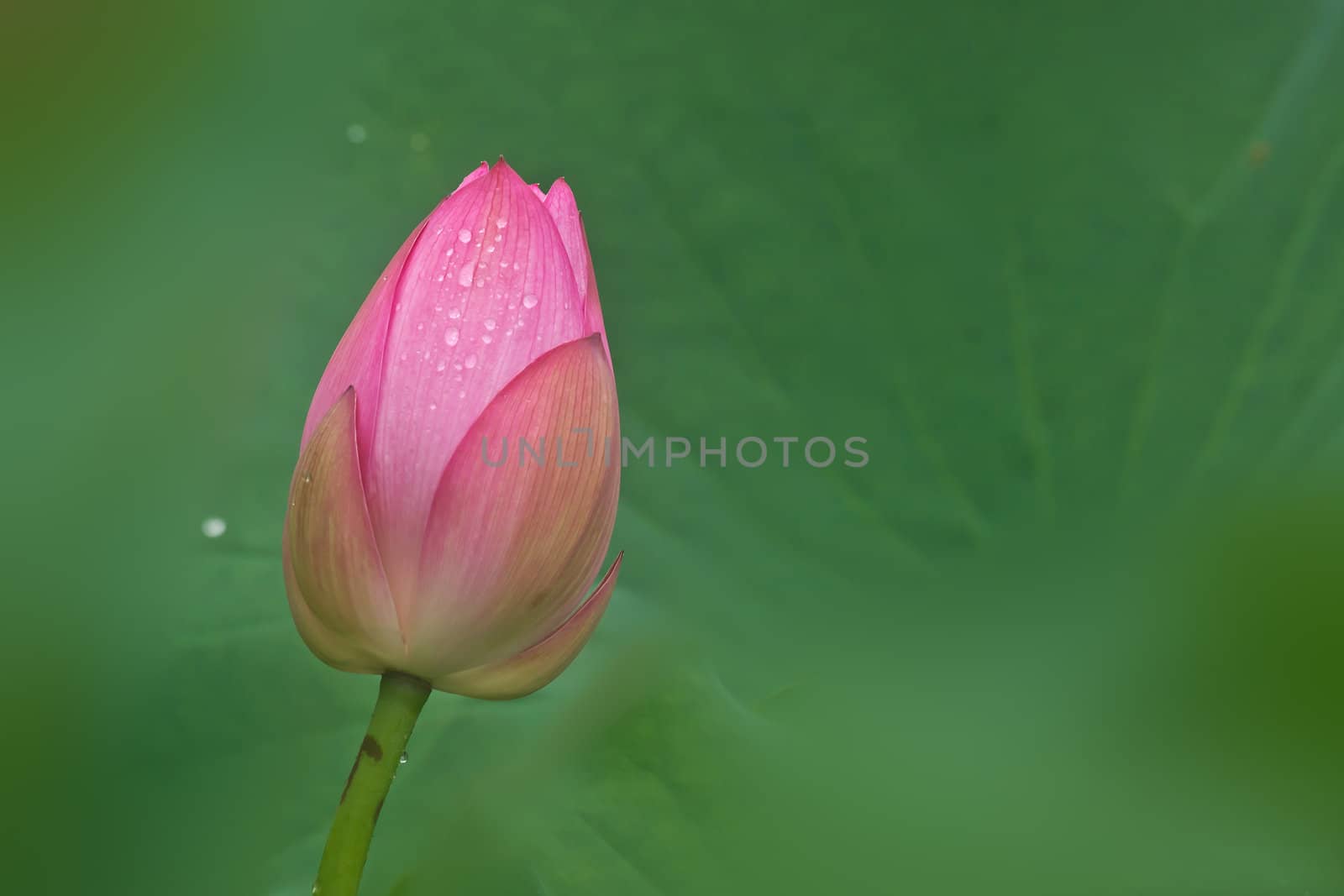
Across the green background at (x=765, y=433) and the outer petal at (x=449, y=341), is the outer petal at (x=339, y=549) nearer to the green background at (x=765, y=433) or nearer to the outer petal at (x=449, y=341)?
the outer petal at (x=449, y=341)

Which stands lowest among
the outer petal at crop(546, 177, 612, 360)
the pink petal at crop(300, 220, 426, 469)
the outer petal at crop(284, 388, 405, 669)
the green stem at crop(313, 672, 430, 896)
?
the green stem at crop(313, 672, 430, 896)

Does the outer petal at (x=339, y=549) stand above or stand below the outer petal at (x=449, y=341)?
below

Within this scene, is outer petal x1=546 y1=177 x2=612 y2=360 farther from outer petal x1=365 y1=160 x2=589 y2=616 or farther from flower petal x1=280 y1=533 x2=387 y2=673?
flower petal x1=280 y1=533 x2=387 y2=673

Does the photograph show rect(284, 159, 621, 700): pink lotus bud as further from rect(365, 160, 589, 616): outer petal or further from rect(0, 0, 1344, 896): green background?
rect(0, 0, 1344, 896): green background

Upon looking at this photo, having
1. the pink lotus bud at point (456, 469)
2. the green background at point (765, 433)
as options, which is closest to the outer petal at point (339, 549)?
the pink lotus bud at point (456, 469)

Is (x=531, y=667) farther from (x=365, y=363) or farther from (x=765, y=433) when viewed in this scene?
(x=765, y=433)

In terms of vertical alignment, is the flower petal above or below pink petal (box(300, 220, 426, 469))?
below

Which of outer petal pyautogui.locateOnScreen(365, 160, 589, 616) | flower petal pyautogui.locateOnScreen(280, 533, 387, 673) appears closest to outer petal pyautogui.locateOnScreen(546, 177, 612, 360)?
outer petal pyautogui.locateOnScreen(365, 160, 589, 616)

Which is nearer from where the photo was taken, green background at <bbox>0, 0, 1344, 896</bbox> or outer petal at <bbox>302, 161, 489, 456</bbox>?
outer petal at <bbox>302, 161, 489, 456</bbox>
